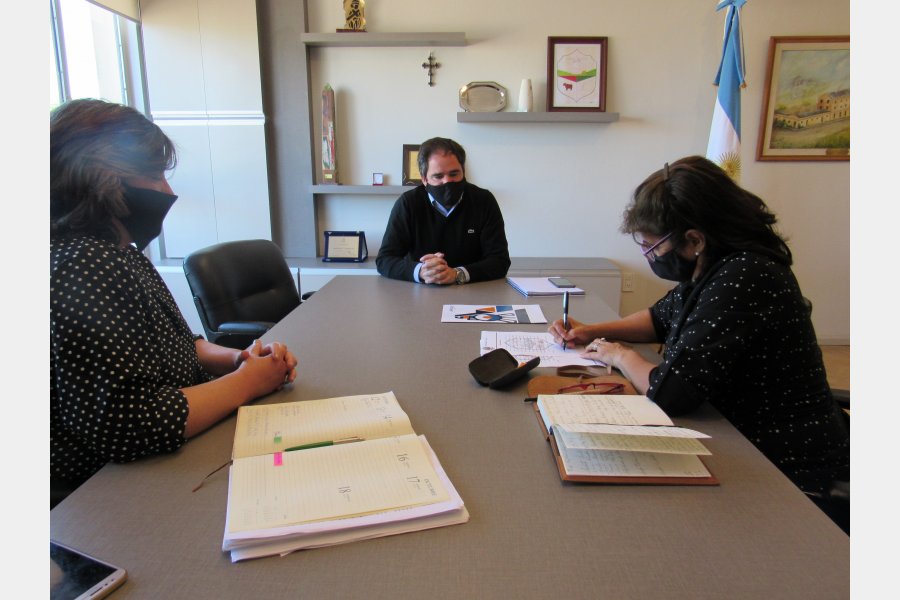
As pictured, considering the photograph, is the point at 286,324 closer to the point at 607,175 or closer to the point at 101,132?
the point at 101,132

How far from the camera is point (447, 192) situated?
2428mm

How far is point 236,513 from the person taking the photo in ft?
2.34

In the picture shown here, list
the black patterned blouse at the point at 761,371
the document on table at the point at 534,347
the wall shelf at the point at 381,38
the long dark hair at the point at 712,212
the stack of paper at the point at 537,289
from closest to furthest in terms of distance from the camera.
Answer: the black patterned blouse at the point at 761,371
the long dark hair at the point at 712,212
the document on table at the point at 534,347
the stack of paper at the point at 537,289
the wall shelf at the point at 381,38

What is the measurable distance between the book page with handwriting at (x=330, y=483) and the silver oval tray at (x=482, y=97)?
3051 mm

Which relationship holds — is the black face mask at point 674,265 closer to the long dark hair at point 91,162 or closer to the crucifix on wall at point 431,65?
the long dark hair at point 91,162

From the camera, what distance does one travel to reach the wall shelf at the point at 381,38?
131 inches

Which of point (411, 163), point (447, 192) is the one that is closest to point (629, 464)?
point (447, 192)

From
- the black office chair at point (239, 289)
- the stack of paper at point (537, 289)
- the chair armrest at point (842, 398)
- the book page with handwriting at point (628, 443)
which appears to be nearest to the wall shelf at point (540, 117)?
the stack of paper at point (537, 289)

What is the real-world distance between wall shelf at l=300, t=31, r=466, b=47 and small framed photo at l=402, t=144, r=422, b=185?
2.12 ft

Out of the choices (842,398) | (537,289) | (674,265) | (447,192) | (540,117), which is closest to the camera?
(674,265)

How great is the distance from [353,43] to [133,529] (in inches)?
132

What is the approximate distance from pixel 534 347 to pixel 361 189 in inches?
94.8

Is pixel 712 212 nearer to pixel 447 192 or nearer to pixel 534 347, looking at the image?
pixel 534 347

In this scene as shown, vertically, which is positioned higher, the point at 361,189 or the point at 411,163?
the point at 411,163
